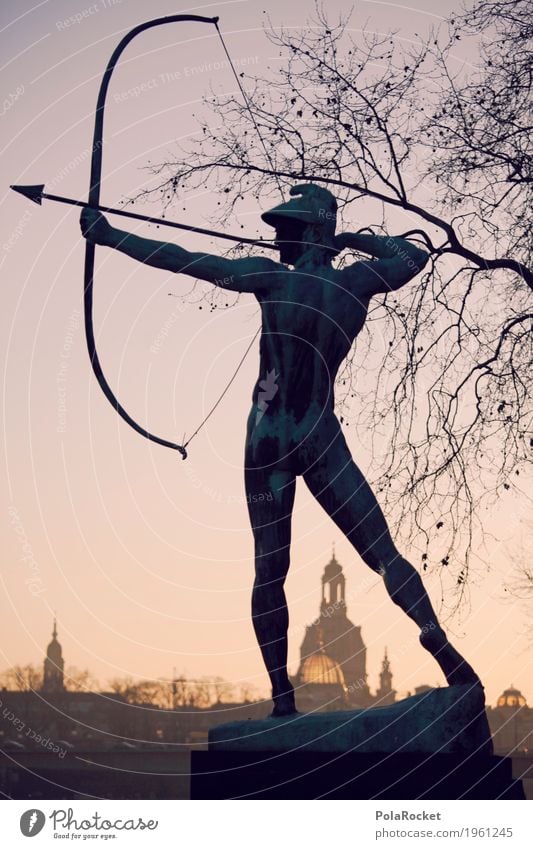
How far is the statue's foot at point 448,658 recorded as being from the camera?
36.9 ft

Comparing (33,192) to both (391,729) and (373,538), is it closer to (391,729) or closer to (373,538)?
(373,538)

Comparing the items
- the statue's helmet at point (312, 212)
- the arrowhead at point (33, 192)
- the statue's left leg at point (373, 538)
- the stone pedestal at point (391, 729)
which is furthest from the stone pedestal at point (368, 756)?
the arrowhead at point (33, 192)

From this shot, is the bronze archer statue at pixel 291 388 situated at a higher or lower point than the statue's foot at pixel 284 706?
higher

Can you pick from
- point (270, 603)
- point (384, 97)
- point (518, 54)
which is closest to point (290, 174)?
point (384, 97)

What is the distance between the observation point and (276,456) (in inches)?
470

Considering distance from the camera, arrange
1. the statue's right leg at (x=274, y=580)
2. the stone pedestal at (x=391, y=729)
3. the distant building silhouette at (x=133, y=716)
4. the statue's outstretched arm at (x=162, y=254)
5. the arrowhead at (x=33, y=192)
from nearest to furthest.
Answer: the stone pedestal at (x=391, y=729) < the statue's outstretched arm at (x=162, y=254) < the statue's right leg at (x=274, y=580) < the arrowhead at (x=33, y=192) < the distant building silhouette at (x=133, y=716)

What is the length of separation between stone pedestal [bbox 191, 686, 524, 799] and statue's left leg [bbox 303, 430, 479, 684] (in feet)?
0.91

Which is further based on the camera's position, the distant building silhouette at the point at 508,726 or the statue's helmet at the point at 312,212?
the distant building silhouette at the point at 508,726

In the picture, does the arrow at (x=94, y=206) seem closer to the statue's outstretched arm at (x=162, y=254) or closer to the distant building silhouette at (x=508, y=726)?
the statue's outstretched arm at (x=162, y=254)

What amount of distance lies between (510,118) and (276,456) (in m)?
4.56

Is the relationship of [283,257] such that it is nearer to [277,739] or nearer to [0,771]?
[277,739]

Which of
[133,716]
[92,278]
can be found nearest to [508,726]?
[133,716]

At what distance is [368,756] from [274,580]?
1.40 metres

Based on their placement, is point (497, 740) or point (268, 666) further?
point (497, 740)
